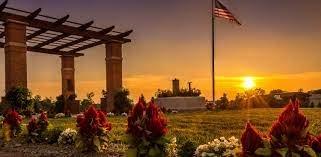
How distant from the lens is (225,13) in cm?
3091

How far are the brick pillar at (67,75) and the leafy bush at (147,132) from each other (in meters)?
34.1

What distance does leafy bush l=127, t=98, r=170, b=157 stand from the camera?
706 centimetres

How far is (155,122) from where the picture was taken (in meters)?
7.02

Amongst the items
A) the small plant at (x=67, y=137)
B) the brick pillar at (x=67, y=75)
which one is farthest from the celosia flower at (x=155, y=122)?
the brick pillar at (x=67, y=75)

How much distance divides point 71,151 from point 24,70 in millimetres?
19837

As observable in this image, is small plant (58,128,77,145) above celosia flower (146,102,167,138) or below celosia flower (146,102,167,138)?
below

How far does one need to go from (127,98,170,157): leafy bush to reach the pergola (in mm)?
21483

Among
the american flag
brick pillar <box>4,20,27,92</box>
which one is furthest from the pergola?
the american flag

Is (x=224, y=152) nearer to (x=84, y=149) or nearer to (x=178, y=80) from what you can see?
(x=84, y=149)

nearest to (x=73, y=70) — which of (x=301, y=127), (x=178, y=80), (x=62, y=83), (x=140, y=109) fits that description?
(x=62, y=83)

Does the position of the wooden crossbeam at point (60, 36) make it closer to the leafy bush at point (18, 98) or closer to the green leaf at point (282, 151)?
the leafy bush at point (18, 98)

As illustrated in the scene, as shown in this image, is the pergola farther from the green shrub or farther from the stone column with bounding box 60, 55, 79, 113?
the green shrub

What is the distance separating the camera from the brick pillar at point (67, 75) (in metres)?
41.0

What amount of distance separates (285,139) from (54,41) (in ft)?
99.2
